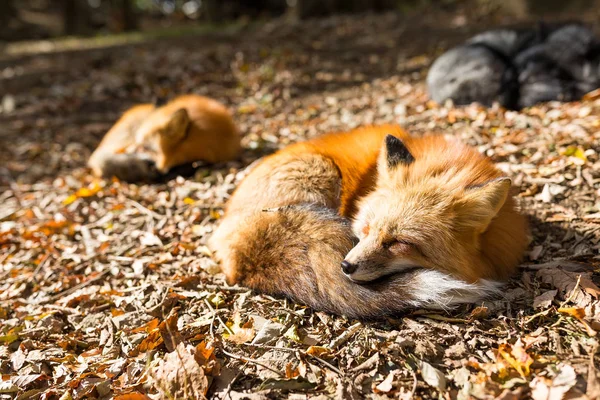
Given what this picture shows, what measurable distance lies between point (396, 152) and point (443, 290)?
2.98 feet

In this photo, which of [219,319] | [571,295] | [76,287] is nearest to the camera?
[571,295]

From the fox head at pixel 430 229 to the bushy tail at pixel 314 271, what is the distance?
80 mm

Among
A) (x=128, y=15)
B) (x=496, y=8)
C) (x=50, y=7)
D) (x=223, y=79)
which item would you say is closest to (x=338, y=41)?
(x=223, y=79)

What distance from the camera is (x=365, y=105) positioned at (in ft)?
21.6

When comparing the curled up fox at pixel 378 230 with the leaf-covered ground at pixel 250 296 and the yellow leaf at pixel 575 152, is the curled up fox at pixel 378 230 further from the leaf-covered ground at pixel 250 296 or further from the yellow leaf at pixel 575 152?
the yellow leaf at pixel 575 152

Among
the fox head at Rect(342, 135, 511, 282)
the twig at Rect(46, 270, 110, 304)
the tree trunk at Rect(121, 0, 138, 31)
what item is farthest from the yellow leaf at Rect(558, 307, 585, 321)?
the tree trunk at Rect(121, 0, 138, 31)

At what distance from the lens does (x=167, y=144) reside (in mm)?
5082

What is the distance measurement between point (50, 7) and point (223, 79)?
48.4 ft

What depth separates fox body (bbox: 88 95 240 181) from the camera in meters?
5.03

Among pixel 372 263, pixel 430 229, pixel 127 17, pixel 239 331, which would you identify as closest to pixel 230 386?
pixel 239 331

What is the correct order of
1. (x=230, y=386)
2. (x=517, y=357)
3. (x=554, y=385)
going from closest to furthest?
(x=554, y=385) → (x=517, y=357) → (x=230, y=386)

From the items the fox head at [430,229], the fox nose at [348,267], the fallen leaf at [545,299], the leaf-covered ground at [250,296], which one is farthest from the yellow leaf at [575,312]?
the fox nose at [348,267]

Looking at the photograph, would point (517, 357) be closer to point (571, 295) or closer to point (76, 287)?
point (571, 295)

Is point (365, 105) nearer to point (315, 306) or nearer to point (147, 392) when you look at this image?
point (315, 306)
